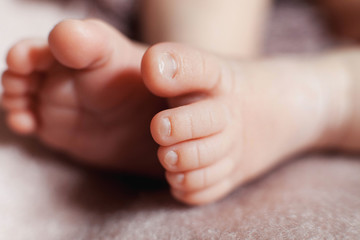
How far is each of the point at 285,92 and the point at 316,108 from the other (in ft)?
0.29

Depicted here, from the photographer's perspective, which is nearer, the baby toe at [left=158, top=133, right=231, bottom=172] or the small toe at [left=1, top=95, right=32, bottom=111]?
the baby toe at [left=158, top=133, right=231, bottom=172]

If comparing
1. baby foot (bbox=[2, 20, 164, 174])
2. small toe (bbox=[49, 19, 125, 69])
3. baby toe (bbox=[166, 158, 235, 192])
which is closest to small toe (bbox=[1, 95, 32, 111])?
baby foot (bbox=[2, 20, 164, 174])

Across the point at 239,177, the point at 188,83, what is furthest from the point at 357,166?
the point at 188,83

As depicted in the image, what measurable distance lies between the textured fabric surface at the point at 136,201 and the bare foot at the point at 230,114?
3 centimetres

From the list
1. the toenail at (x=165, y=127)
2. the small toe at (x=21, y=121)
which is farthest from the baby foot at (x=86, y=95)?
the toenail at (x=165, y=127)

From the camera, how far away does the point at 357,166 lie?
1.75ft

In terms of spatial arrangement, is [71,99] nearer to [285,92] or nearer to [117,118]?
[117,118]

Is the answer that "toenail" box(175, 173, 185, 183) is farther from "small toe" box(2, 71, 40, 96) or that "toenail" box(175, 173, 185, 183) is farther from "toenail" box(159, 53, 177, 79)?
"small toe" box(2, 71, 40, 96)

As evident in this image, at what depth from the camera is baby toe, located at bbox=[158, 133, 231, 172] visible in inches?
13.5

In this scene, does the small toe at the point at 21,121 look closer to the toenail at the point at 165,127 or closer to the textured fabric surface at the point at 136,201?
the textured fabric surface at the point at 136,201

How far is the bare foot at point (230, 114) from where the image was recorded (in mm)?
334

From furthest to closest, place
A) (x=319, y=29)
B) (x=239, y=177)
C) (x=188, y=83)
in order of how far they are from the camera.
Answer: (x=319, y=29), (x=239, y=177), (x=188, y=83)

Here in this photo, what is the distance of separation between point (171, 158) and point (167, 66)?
9cm

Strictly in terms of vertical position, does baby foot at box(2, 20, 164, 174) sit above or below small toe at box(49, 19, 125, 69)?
below
